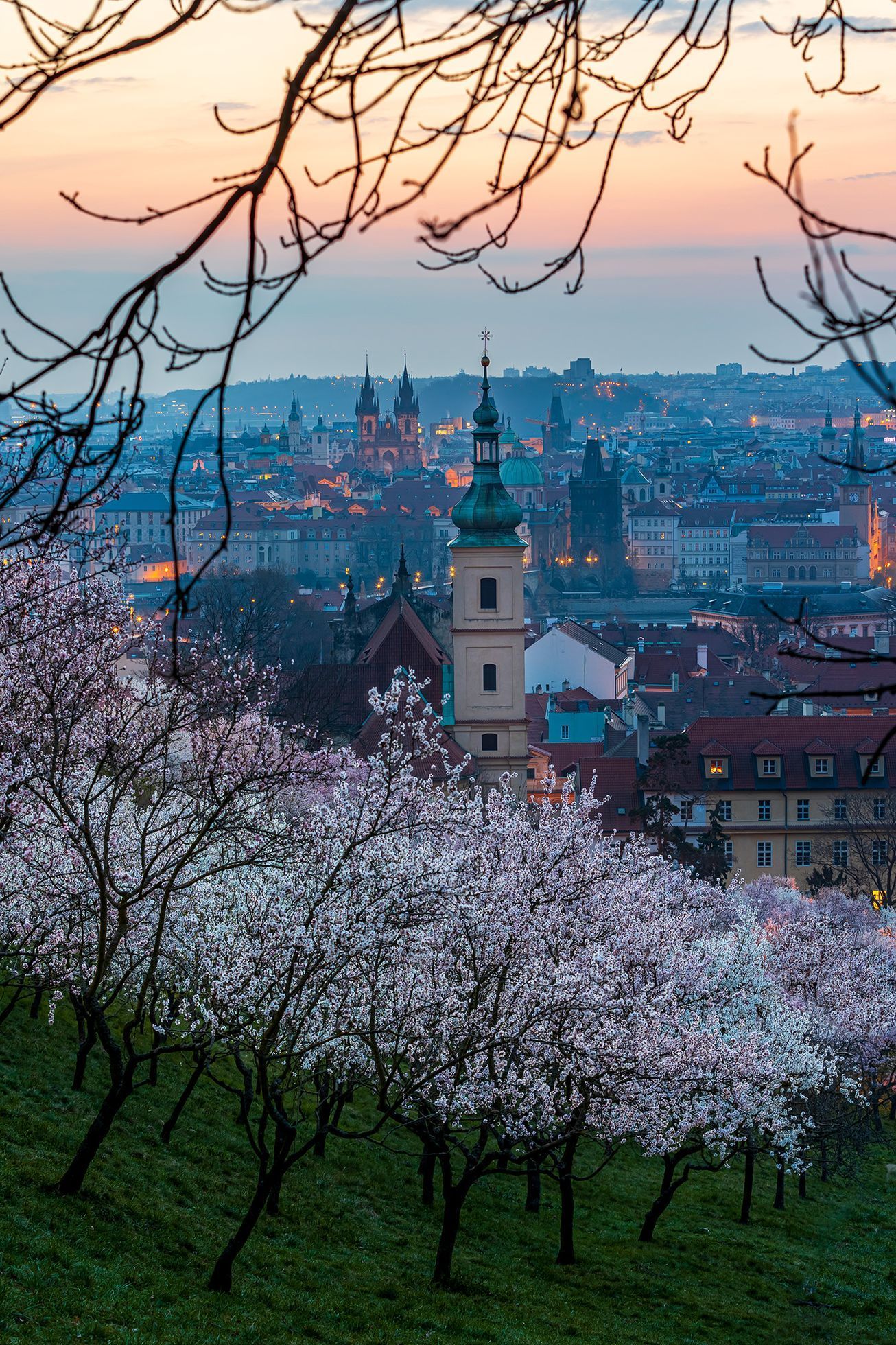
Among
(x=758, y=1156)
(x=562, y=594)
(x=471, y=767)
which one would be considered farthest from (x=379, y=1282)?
(x=562, y=594)

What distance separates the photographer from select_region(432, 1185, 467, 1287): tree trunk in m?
16.4

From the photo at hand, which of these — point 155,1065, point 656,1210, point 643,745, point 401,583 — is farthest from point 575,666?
point 155,1065

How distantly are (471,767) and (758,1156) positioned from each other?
64.2 ft

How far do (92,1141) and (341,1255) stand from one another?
374cm

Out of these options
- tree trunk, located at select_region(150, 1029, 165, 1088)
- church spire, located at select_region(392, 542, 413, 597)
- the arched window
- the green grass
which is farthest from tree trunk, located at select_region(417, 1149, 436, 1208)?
church spire, located at select_region(392, 542, 413, 597)

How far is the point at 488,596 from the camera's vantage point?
48.6 m

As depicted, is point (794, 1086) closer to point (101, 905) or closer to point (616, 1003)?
point (616, 1003)

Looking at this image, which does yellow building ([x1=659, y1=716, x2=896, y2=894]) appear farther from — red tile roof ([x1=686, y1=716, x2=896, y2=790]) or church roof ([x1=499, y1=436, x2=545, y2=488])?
church roof ([x1=499, y1=436, x2=545, y2=488])

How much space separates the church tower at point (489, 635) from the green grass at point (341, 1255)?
74.3 feet

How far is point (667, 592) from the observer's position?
166 meters

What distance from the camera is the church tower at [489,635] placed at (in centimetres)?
4788

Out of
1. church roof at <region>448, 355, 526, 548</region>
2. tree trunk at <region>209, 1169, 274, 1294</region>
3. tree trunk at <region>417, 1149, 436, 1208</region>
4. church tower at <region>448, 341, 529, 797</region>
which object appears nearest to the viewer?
tree trunk at <region>209, 1169, 274, 1294</region>

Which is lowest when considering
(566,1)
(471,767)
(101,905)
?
(101,905)

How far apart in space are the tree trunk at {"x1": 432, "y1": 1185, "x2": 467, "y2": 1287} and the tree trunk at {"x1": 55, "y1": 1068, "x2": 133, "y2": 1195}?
3.38 meters
